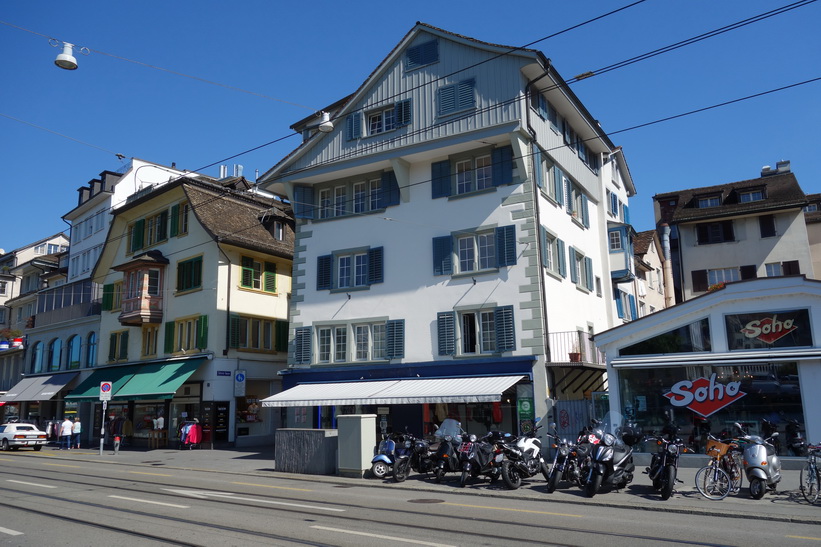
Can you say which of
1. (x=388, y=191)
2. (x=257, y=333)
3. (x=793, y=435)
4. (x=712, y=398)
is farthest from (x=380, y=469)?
(x=257, y=333)

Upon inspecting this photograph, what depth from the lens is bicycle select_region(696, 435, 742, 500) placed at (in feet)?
42.1

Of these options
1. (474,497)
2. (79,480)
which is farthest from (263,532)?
(79,480)

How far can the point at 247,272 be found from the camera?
32906mm

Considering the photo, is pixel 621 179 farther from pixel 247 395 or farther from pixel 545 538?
pixel 545 538

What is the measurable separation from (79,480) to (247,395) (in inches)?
582

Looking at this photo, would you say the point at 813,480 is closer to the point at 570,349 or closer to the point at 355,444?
the point at 355,444

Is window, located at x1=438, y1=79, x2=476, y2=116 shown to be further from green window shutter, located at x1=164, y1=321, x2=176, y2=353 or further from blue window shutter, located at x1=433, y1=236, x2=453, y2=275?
green window shutter, located at x1=164, y1=321, x2=176, y2=353

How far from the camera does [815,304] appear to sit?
17.2 m

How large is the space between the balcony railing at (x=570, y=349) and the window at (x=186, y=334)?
16736mm

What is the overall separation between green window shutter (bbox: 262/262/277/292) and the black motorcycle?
940 inches

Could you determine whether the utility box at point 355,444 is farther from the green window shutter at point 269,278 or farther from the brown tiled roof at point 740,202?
the brown tiled roof at point 740,202

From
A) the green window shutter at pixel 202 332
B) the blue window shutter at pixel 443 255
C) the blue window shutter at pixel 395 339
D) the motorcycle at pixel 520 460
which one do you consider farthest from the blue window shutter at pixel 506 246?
the green window shutter at pixel 202 332

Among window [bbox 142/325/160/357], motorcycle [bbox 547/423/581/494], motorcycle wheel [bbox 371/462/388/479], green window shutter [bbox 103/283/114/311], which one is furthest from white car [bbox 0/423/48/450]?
motorcycle [bbox 547/423/581/494]

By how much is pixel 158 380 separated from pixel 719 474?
25936 millimetres
